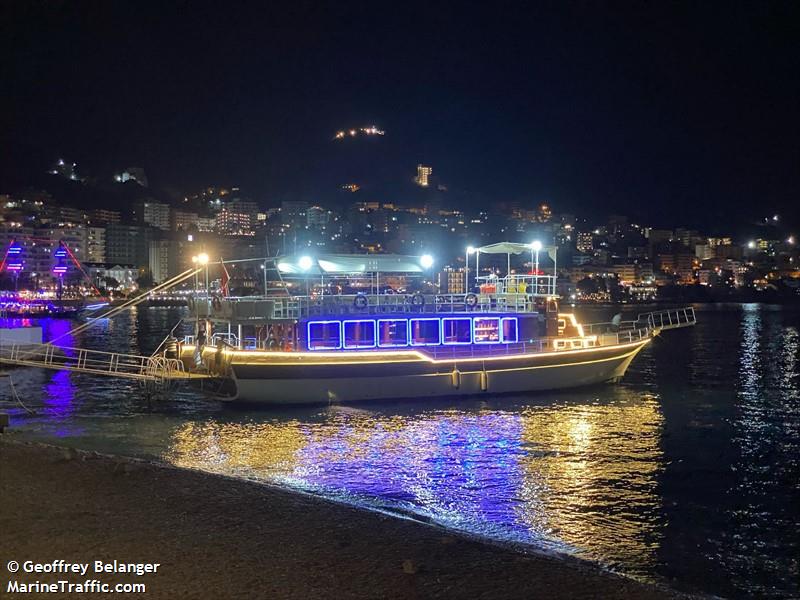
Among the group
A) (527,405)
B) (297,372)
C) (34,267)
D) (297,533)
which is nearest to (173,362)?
(297,372)

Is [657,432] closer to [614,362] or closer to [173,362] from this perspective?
[614,362]

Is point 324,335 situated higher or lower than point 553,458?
higher

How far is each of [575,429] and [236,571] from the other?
49.4 feet

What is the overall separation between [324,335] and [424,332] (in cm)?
352

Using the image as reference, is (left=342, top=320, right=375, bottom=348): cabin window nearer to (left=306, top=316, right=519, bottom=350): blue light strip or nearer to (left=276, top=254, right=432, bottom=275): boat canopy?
(left=306, top=316, right=519, bottom=350): blue light strip

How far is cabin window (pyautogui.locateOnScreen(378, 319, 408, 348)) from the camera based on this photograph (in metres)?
24.3

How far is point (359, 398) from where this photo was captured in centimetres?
2353

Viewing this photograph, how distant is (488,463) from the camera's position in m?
16.4

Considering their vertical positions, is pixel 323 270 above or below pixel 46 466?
above

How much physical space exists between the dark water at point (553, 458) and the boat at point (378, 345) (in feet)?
2.53

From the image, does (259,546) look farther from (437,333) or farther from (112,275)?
(112,275)

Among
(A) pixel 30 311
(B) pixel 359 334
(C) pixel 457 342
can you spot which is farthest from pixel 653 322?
(A) pixel 30 311

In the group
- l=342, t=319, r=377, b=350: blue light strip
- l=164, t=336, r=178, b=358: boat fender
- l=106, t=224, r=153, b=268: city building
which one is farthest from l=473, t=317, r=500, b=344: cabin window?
l=106, t=224, r=153, b=268: city building

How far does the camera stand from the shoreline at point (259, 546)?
22.0 feet
